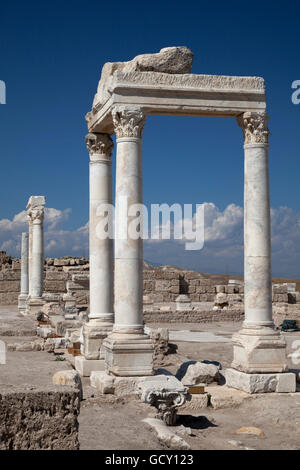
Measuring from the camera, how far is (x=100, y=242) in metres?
12.4

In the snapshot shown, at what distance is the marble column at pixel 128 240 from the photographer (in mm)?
10500

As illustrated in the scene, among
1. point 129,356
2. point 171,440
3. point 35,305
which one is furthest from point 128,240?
point 35,305

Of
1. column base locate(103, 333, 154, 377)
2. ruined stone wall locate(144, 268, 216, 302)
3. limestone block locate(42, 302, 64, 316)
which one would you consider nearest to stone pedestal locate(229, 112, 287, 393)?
column base locate(103, 333, 154, 377)

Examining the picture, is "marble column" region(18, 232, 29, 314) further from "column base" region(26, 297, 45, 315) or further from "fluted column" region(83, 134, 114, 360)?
"fluted column" region(83, 134, 114, 360)

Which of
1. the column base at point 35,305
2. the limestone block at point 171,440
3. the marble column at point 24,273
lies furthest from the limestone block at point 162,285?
the limestone block at point 171,440

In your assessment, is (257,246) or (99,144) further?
(99,144)

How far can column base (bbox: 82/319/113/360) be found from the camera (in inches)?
468

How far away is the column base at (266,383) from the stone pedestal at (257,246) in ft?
0.47

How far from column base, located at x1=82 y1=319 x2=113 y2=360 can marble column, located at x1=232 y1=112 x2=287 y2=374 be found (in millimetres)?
2538

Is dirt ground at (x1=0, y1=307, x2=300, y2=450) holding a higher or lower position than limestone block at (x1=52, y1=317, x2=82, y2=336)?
lower

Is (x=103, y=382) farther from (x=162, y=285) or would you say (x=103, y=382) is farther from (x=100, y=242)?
(x=162, y=285)

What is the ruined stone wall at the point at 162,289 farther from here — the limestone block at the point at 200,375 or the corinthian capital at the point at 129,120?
the corinthian capital at the point at 129,120

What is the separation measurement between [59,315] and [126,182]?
1221 centimetres

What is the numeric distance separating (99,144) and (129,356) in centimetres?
450
